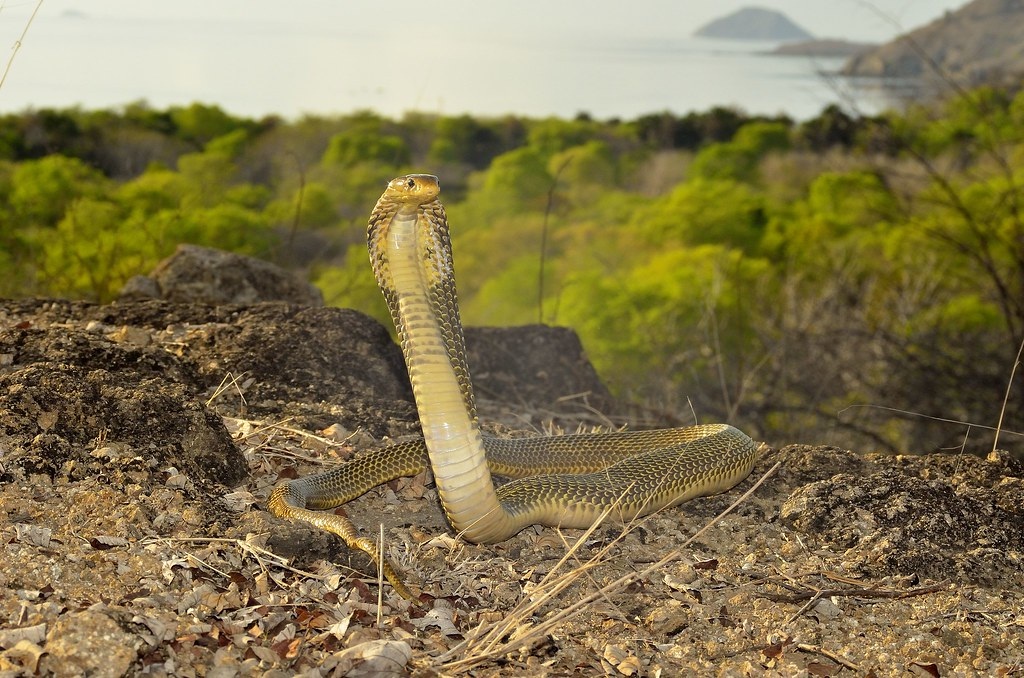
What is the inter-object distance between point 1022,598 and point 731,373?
1133cm

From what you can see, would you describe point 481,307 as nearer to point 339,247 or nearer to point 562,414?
point 339,247

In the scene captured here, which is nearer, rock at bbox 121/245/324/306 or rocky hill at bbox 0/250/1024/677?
rocky hill at bbox 0/250/1024/677

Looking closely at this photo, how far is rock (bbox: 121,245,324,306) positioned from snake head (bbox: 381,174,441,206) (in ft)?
14.6

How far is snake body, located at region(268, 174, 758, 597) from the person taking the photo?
363cm

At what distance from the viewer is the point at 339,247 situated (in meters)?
17.0

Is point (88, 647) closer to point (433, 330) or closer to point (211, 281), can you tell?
point (433, 330)

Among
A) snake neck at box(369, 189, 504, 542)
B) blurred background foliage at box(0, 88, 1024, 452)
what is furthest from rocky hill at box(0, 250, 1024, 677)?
blurred background foliage at box(0, 88, 1024, 452)

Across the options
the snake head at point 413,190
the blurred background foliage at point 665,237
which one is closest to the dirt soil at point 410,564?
the blurred background foliage at point 665,237

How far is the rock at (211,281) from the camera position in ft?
25.3

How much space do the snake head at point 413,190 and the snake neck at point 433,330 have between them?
44mm

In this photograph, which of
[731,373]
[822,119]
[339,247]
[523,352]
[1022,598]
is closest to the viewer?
[1022,598]

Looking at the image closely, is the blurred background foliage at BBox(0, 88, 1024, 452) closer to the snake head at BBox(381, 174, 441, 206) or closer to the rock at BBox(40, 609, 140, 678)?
the snake head at BBox(381, 174, 441, 206)

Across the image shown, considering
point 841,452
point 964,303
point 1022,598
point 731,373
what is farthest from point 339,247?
point 1022,598

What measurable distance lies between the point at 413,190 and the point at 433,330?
1.73 feet
